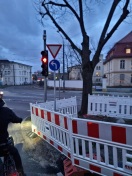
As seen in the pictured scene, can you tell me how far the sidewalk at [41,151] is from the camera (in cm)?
511

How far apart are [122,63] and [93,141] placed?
51.6 metres

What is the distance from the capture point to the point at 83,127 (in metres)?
4.19

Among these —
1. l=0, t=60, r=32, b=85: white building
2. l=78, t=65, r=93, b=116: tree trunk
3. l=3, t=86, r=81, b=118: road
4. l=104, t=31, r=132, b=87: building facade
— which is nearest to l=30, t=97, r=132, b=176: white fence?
l=78, t=65, r=93, b=116: tree trunk

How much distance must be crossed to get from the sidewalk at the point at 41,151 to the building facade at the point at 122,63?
45.7m

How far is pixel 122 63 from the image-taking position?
2094 inches

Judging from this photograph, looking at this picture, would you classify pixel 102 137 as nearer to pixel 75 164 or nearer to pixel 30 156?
pixel 75 164

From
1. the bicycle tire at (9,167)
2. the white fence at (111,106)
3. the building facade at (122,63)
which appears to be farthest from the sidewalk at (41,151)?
the building facade at (122,63)

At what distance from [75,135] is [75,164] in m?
0.66

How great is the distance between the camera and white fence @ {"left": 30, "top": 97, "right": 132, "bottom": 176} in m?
3.60

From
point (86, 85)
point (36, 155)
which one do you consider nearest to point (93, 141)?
point (36, 155)

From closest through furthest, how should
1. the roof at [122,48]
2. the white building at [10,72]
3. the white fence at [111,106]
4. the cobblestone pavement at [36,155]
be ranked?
1. the cobblestone pavement at [36,155]
2. the white fence at [111,106]
3. the roof at [122,48]
4. the white building at [10,72]

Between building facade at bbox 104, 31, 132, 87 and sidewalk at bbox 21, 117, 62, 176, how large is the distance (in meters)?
45.7

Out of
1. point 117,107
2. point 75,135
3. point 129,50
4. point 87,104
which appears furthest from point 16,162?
point 129,50

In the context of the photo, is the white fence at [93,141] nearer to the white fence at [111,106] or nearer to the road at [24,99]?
the white fence at [111,106]
